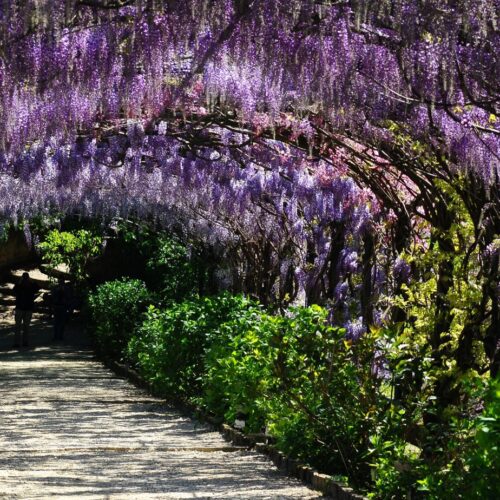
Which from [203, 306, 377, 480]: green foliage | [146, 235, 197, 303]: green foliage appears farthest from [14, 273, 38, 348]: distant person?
[203, 306, 377, 480]: green foliage

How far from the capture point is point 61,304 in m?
27.8

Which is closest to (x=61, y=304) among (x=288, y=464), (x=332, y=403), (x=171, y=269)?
(x=171, y=269)

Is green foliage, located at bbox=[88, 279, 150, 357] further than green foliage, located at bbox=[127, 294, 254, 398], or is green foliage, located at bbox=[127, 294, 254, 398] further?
green foliage, located at bbox=[88, 279, 150, 357]

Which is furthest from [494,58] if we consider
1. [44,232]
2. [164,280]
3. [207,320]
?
[44,232]

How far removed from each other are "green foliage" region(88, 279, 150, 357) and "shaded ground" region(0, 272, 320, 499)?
4.50 meters

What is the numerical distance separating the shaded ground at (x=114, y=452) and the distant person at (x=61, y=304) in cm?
1012

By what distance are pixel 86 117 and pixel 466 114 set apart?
3.88m

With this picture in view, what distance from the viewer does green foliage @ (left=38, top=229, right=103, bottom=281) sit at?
29.4m

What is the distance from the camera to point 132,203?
21.7 metres

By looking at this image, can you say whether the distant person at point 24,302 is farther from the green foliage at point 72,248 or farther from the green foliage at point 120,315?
the green foliage at point 120,315

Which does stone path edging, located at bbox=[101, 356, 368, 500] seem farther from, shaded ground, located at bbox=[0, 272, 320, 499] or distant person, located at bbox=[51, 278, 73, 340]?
distant person, located at bbox=[51, 278, 73, 340]

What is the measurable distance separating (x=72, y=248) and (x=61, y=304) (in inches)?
87.2

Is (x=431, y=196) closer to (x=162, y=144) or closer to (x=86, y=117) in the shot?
(x=86, y=117)

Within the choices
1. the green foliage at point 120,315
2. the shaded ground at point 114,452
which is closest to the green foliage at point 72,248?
the green foliage at point 120,315
